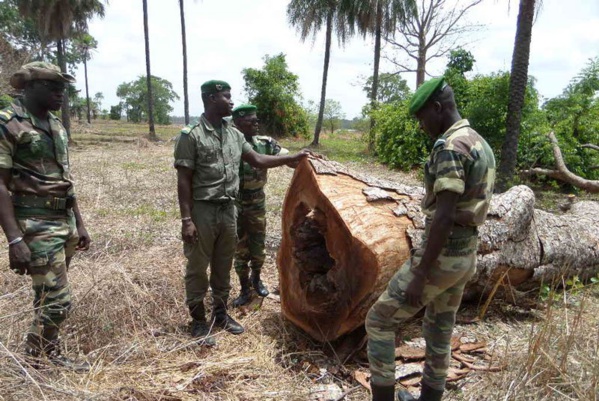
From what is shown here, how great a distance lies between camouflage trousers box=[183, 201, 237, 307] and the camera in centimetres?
312

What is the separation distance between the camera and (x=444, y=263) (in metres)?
2.16

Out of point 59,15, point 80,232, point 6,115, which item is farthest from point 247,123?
point 59,15

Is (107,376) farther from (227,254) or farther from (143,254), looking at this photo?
(143,254)

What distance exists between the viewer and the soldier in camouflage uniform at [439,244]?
6.55 feet

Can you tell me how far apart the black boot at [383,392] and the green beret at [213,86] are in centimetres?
215

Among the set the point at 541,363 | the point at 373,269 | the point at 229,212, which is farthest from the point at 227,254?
the point at 541,363

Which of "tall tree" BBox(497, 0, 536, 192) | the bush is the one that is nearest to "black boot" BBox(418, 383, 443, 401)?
"tall tree" BBox(497, 0, 536, 192)

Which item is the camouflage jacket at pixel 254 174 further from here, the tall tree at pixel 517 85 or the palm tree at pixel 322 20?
the palm tree at pixel 322 20

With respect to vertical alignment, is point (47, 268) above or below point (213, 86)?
below

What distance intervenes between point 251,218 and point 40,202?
1.87 metres

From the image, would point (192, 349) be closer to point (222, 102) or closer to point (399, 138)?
point (222, 102)

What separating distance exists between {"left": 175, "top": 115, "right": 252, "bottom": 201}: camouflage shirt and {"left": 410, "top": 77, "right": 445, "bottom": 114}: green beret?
4.94 ft

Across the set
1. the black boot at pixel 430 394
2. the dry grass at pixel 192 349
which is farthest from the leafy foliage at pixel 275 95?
the black boot at pixel 430 394

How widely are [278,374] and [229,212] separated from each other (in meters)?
1.19
